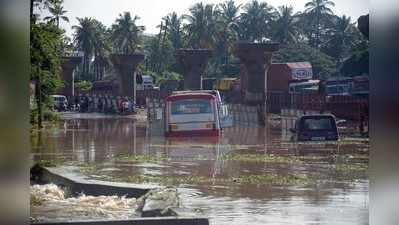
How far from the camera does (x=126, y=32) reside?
275 inches

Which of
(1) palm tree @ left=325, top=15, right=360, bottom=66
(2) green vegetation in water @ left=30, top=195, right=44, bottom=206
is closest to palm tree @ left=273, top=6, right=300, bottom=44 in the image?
(1) palm tree @ left=325, top=15, right=360, bottom=66

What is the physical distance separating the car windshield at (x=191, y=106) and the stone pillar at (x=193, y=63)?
0.24 m

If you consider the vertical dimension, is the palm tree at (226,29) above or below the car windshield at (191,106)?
above

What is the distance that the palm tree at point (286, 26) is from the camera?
709 cm

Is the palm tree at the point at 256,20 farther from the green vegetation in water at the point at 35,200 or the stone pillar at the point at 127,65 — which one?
the green vegetation in water at the point at 35,200

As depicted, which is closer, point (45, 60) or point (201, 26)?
point (201, 26)

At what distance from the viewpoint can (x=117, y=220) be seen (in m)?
5.86

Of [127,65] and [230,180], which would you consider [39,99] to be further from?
[230,180]

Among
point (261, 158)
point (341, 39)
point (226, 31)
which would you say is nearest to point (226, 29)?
point (226, 31)

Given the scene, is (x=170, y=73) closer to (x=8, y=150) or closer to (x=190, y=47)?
(x=190, y=47)

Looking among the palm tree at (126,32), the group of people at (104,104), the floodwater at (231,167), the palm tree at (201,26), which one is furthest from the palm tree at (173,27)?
the floodwater at (231,167)

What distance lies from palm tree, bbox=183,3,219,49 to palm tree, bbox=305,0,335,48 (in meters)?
0.99

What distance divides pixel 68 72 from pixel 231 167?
2.10 metres

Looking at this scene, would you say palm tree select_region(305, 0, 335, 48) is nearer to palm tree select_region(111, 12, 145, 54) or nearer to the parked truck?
the parked truck
